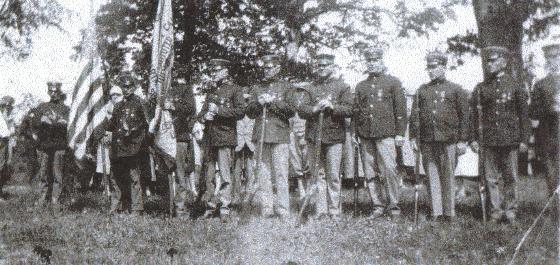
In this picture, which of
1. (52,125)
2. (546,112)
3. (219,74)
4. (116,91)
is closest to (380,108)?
(546,112)

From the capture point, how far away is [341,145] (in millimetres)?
7922

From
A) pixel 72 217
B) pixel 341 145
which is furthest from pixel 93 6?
pixel 341 145

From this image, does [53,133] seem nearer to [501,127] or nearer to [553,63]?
[501,127]

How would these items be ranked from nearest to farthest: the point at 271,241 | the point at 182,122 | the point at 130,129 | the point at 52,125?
1. the point at 271,241
2. the point at 130,129
3. the point at 182,122
4. the point at 52,125

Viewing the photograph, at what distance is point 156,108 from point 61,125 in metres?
2.55

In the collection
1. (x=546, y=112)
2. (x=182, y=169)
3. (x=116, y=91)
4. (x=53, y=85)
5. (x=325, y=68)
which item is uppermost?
(x=53, y=85)

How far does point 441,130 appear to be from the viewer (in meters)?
7.49

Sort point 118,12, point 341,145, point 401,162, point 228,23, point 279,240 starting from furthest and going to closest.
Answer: point 118,12, point 228,23, point 401,162, point 341,145, point 279,240

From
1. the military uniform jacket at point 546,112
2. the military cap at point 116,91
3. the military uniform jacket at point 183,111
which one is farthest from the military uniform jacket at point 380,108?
the military cap at point 116,91

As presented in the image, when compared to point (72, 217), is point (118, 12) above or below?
above

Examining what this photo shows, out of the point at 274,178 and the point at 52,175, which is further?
the point at 52,175

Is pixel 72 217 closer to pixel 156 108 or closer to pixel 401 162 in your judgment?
pixel 156 108

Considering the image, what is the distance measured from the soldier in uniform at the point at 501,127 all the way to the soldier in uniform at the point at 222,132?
3147mm

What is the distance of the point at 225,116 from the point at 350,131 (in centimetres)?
181
